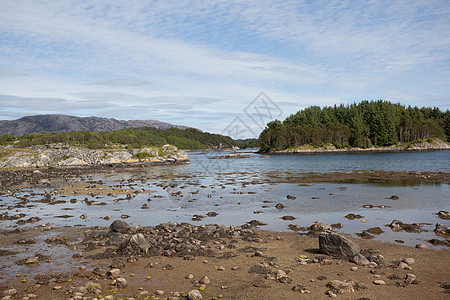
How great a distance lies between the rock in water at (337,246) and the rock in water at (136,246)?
8.17 m

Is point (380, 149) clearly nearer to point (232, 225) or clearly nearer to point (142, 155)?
point (142, 155)

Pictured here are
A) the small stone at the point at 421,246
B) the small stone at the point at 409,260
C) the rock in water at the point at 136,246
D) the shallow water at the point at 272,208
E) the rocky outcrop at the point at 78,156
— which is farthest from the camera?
the rocky outcrop at the point at 78,156

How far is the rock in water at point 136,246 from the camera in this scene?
14555mm

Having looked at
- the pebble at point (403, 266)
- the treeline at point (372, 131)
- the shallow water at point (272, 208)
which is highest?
the treeline at point (372, 131)

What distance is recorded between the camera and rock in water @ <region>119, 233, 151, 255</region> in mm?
14555

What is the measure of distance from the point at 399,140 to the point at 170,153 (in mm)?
139272

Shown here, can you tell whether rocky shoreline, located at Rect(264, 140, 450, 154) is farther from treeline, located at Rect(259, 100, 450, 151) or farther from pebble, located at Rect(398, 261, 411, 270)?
pebble, located at Rect(398, 261, 411, 270)

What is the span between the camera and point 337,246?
1391 centimetres

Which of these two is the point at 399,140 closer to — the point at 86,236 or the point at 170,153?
the point at 170,153

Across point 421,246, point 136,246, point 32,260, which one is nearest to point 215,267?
point 136,246

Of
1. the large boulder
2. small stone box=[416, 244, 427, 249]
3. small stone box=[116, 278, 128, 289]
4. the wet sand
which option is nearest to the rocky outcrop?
the wet sand

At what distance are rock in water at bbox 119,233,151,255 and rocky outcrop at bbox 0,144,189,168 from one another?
101 meters

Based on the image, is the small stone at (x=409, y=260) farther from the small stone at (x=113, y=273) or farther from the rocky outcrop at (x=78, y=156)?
the rocky outcrop at (x=78, y=156)

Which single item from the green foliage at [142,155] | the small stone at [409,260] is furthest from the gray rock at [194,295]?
the green foliage at [142,155]
